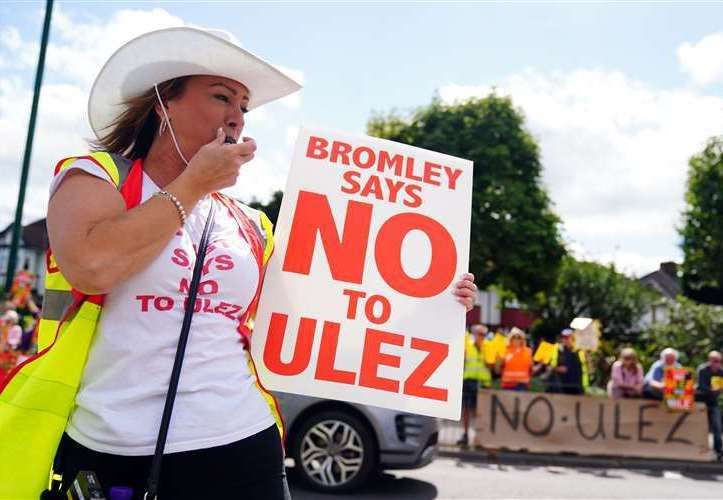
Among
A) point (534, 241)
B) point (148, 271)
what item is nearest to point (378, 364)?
point (148, 271)

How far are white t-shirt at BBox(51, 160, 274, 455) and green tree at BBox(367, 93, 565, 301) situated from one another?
27.6 meters

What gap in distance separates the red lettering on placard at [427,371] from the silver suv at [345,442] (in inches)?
192

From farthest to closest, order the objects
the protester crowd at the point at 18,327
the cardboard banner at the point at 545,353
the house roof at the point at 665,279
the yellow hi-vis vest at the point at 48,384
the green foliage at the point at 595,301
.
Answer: the house roof at the point at 665,279 → the green foliage at the point at 595,301 → the cardboard banner at the point at 545,353 → the protester crowd at the point at 18,327 → the yellow hi-vis vest at the point at 48,384

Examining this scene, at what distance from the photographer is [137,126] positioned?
2014mm

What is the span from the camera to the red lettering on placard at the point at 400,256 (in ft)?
7.84

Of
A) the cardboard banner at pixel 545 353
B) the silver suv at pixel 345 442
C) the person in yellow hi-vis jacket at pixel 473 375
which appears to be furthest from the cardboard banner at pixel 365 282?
the cardboard banner at pixel 545 353

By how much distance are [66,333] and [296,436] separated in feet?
18.7

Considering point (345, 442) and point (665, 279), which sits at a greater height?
point (665, 279)

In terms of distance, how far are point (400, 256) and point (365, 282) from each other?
0.16 m

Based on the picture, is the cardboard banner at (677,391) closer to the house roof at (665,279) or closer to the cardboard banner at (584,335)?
the cardboard banner at (584,335)

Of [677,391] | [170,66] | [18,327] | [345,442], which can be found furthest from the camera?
[677,391]

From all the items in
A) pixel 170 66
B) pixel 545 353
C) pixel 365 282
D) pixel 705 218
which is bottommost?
pixel 365 282

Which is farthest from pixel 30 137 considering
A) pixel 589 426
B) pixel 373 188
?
pixel 373 188

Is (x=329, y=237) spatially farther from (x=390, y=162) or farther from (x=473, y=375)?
(x=473, y=375)
